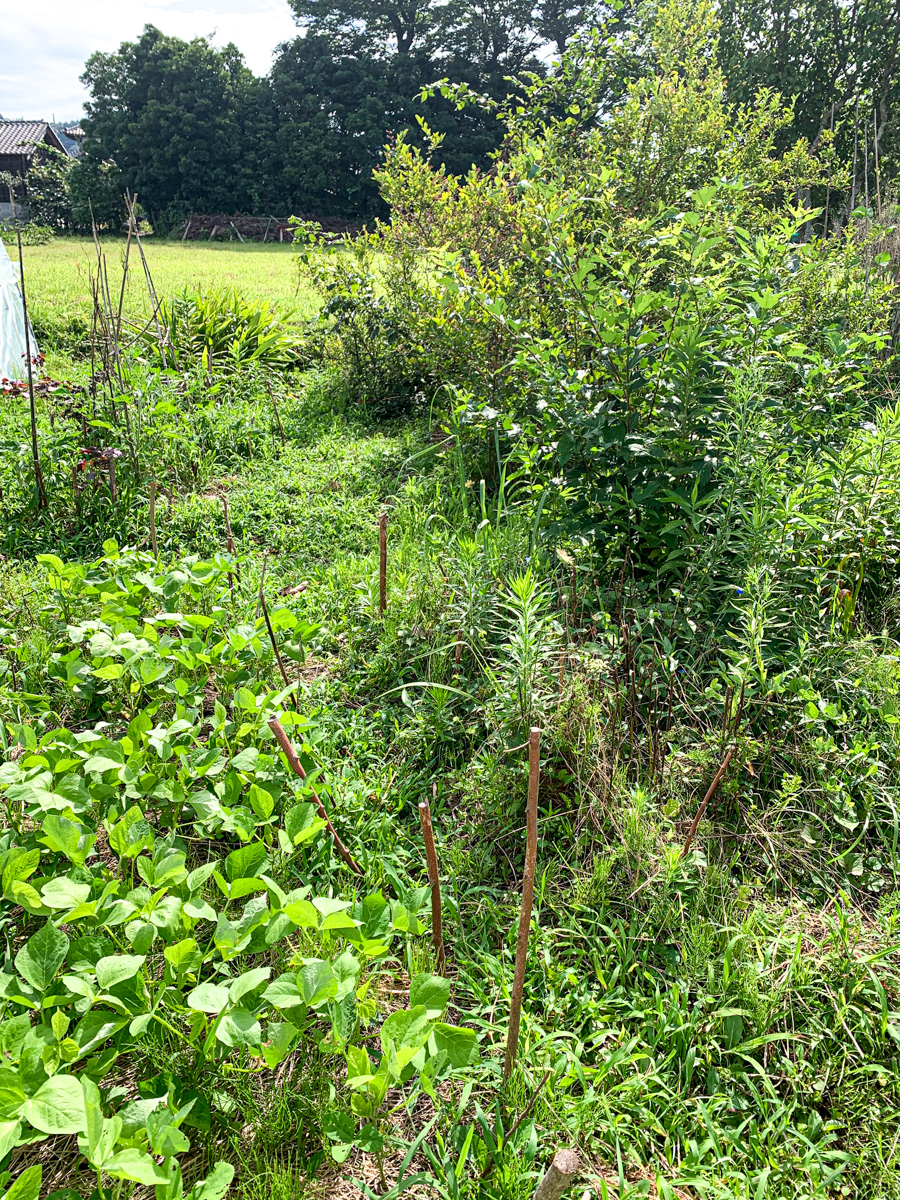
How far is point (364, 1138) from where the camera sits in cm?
129

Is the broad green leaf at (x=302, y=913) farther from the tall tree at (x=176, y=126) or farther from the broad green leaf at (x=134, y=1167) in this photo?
the tall tree at (x=176, y=126)

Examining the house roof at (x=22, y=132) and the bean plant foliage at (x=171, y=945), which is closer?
the bean plant foliage at (x=171, y=945)

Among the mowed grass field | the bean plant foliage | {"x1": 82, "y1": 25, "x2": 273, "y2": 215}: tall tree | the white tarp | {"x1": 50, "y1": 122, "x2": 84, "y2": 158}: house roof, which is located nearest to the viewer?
the bean plant foliage

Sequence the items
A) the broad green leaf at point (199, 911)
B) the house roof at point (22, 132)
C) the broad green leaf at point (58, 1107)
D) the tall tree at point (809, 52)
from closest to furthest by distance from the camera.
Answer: the broad green leaf at point (58, 1107)
the broad green leaf at point (199, 911)
the tall tree at point (809, 52)
the house roof at point (22, 132)

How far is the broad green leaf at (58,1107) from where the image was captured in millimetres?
1082

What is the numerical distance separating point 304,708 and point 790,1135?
5.58ft

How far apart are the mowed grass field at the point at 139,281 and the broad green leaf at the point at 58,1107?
14.7 feet

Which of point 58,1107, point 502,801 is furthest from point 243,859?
point 502,801

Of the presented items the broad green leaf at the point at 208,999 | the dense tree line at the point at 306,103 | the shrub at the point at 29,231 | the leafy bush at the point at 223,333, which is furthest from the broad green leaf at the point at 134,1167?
the dense tree line at the point at 306,103

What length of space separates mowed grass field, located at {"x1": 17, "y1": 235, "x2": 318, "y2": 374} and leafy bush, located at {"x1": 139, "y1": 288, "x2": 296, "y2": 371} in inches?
15.0

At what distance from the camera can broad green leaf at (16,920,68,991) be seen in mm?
1373

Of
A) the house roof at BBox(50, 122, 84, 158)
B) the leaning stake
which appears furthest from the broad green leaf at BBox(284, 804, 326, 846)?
the house roof at BBox(50, 122, 84, 158)

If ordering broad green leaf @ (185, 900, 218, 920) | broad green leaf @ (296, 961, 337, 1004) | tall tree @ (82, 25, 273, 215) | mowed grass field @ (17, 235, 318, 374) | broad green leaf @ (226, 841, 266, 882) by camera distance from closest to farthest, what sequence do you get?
broad green leaf @ (296, 961, 337, 1004), broad green leaf @ (185, 900, 218, 920), broad green leaf @ (226, 841, 266, 882), mowed grass field @ (17, 235, 318, 374), tall tree @ (82, 25, 273, 215)

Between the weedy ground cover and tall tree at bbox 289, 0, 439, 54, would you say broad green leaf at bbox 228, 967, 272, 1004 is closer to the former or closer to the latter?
the weedy ground cover
